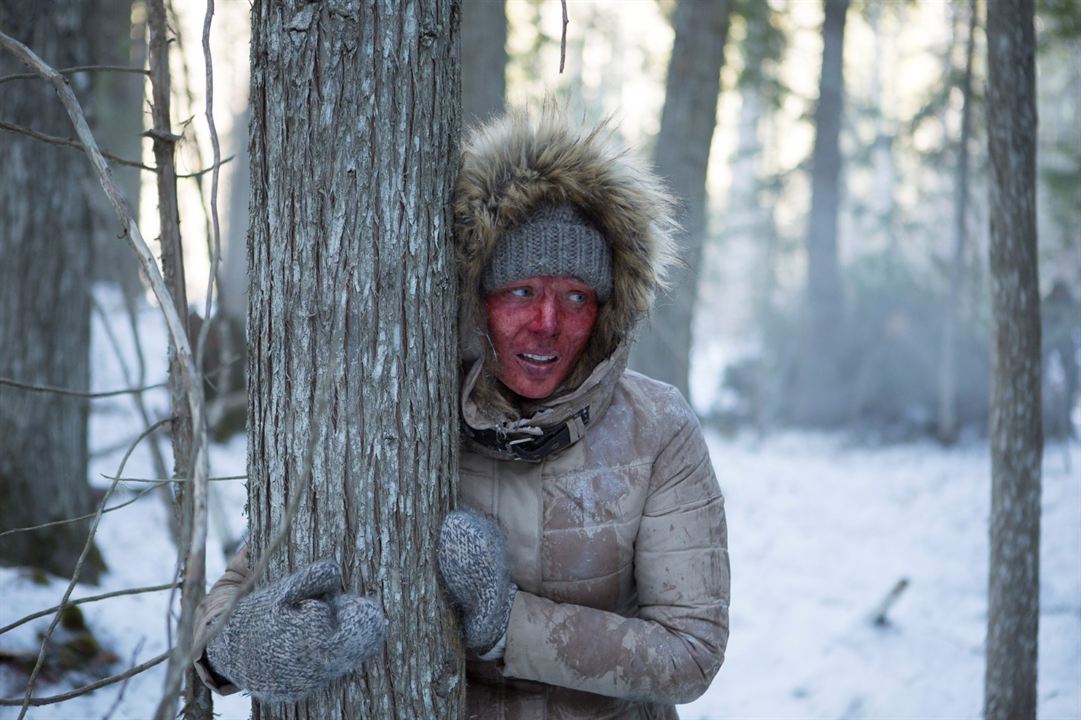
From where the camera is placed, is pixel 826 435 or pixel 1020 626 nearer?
pixel 1020 626

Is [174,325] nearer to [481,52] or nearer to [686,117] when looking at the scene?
[481,52]

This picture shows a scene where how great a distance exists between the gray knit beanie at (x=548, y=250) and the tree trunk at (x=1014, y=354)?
2.14 meters

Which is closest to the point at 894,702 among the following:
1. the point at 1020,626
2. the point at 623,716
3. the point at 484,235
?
the point at 1020,626

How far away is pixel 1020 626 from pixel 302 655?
3.05m

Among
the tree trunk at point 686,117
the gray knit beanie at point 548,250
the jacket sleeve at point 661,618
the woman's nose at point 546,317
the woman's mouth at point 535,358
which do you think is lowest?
the jacket sleeve at point 661,618

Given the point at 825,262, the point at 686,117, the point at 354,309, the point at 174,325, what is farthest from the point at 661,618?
the point at 825,262

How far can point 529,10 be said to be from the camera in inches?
414

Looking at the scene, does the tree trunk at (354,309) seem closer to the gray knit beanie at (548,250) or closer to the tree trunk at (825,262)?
the gray knit beanie at (548,250)

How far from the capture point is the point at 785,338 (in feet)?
52.5

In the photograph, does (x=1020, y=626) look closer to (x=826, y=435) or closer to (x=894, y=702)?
(x=894, y=702)

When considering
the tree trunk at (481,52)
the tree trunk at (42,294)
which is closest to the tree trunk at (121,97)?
the tree trunk at (42,294)

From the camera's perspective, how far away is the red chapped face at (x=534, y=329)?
2111 millimetres

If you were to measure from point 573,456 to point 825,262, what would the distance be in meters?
13.0

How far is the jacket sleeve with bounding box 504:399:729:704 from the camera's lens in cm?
192
